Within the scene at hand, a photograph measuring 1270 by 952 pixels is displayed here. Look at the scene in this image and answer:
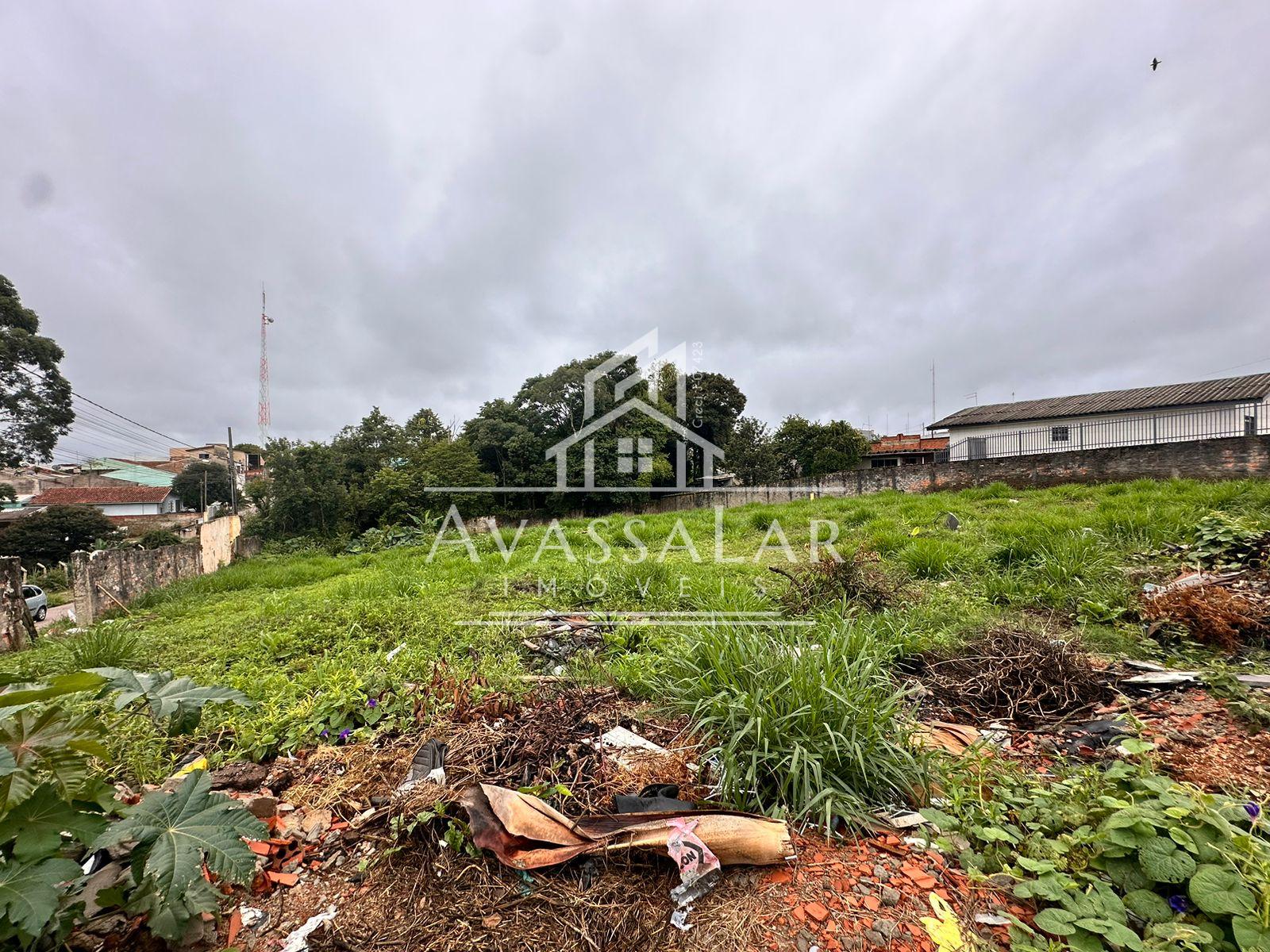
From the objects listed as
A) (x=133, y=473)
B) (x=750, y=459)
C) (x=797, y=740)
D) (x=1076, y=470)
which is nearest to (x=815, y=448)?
(x=750, y=459)

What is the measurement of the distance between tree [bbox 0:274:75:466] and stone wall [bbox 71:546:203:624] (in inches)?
581

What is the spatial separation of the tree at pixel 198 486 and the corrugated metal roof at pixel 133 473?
2.84 metres

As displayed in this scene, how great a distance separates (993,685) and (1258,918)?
155 cm

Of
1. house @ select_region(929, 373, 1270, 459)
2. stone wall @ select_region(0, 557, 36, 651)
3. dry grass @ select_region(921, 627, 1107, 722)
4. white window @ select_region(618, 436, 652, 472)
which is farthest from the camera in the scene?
white window @ select_region(618, 436, 652, 472)

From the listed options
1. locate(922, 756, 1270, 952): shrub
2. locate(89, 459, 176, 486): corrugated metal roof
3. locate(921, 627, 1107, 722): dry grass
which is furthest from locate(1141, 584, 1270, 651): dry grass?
locate(89, 459, 176, 486): corrugated metal roof

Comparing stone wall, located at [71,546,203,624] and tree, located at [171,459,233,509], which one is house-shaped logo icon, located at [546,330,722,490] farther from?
tree, located at [171,459,233,509]

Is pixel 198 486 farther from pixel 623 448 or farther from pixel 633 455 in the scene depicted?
pixel 633 455

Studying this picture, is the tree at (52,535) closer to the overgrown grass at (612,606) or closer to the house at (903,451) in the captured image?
the overgrown grass at (612,606)

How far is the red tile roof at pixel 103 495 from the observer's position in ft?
87.1

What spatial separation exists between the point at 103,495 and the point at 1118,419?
5073 centimetres

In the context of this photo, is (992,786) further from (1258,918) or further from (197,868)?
(197,868)

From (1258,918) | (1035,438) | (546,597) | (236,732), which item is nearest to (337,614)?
(546,597)

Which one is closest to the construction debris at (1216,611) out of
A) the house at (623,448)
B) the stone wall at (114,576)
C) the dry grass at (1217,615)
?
the dry grass at (1217,615)

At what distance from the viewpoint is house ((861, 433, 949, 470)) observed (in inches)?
1132
